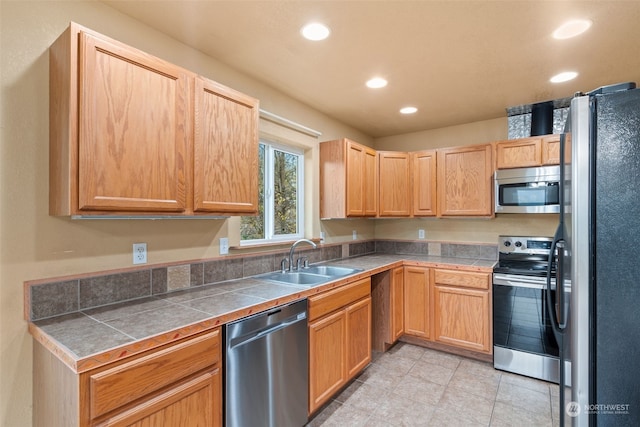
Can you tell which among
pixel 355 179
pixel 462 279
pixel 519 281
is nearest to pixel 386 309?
pixel 462 279

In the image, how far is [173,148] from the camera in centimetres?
162

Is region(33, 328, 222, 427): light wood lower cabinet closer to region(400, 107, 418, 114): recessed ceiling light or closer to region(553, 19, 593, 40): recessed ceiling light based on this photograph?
region(553, 19, 593, 40): recessed ceiling light

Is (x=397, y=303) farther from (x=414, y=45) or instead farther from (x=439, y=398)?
(x=414, y=45)

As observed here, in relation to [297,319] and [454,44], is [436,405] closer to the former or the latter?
[297,319]

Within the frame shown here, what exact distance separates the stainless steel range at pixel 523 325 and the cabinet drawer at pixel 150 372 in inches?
98.9

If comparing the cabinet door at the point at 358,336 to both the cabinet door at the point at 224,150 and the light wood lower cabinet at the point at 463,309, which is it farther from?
the cabinet door at the point at 224,150

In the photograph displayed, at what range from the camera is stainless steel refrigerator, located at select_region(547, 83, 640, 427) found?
2.94 feet

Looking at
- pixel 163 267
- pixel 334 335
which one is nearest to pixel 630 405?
pixel 334 335

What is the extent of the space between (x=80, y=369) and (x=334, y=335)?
1.57 m

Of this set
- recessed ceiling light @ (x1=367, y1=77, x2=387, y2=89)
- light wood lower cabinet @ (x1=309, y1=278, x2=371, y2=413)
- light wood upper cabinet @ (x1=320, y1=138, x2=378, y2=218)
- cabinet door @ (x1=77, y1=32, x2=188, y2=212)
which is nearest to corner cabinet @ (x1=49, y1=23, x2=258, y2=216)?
cabinet door @ (x1=77, y1=32, x2=188, y2=212)

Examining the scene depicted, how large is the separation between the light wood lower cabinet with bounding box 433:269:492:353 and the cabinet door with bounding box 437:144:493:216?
29.5 inches

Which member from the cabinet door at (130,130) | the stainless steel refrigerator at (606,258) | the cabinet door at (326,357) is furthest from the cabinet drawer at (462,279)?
the cabinet door at (130,130)

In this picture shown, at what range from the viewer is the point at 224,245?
223 centimetres

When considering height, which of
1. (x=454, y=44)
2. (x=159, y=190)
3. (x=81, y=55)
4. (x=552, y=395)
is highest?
(x=454, y=44)
